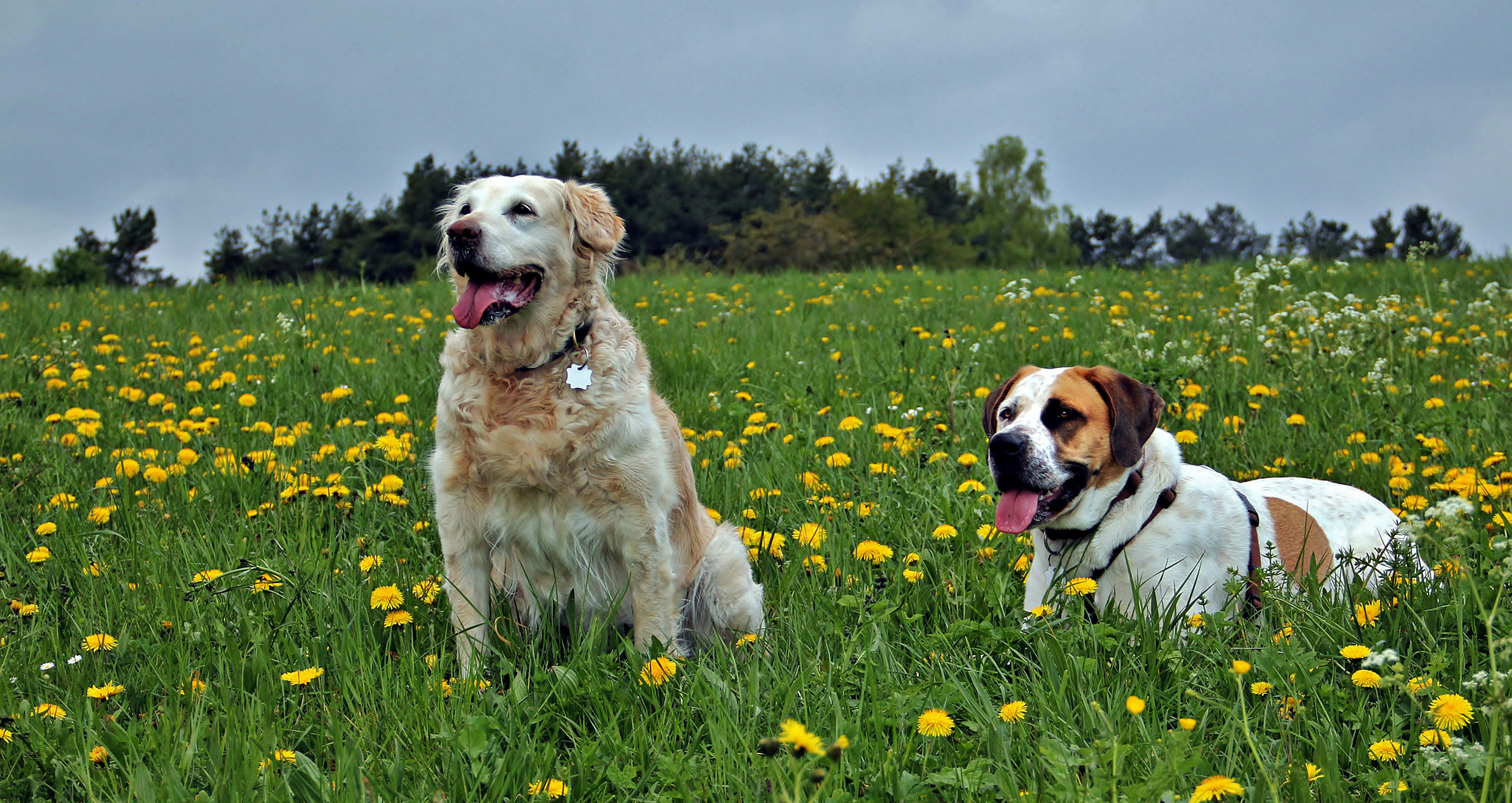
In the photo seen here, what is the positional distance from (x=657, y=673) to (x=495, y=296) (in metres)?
1.32

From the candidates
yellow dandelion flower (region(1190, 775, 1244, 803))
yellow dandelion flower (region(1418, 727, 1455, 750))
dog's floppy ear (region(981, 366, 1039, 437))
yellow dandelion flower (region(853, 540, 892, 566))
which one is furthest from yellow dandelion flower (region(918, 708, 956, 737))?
dog's floppy ear (region(981, 366, 1039, 437))

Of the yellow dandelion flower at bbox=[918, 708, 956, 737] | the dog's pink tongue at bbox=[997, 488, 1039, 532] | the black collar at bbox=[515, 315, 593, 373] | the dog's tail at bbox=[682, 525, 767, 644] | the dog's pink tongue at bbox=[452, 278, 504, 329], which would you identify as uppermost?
the dog's pink tongue at bbox=[452, 278, 504, 329]

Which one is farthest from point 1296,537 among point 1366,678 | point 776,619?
point 776,619

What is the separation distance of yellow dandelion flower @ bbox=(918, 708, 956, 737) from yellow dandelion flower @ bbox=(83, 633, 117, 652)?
7.01ft

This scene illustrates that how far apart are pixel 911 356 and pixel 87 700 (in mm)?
4937

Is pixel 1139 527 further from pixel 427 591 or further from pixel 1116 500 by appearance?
pixel 427 591

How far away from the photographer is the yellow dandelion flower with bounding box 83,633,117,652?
253 cm

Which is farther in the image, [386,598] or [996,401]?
[996,401]

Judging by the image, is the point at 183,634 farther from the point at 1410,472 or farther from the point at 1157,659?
the point at 1410,472

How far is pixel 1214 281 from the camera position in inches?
416

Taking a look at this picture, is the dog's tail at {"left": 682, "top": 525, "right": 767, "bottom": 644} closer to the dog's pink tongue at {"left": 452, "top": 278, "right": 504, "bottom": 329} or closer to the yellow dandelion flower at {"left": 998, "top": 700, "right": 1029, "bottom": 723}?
the dog's pink tongue at {"left": 452, "top": 278, "right": 504, "bottom": 329}

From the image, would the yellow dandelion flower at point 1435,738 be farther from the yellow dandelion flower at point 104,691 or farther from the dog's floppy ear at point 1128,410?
the yellow dandelion flower at point 104,691

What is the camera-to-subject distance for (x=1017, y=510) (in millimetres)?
3094

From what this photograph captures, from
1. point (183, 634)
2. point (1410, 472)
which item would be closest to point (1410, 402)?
point (1410, 472)
